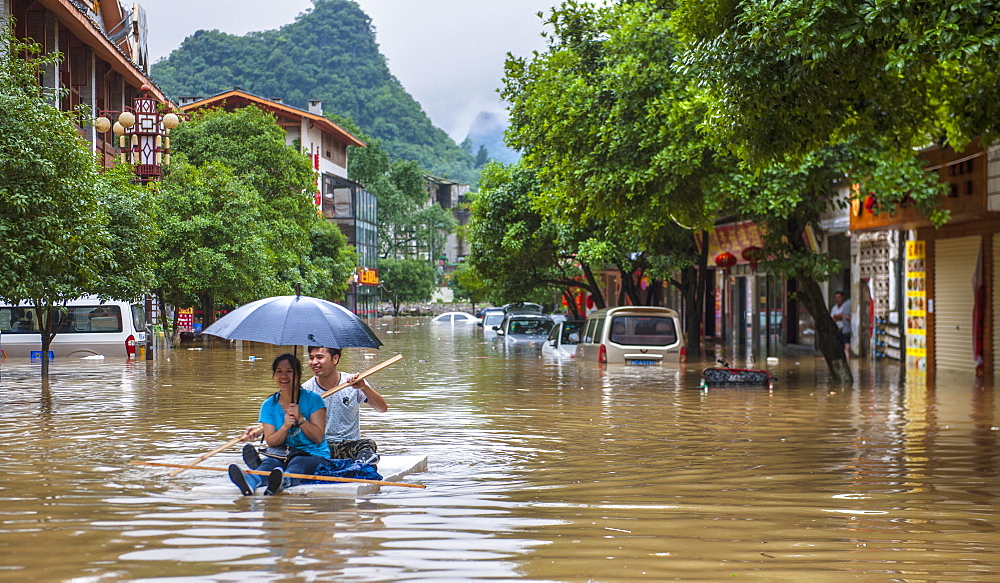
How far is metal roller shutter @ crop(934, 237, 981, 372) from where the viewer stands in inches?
957

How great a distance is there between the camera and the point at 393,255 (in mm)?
124250

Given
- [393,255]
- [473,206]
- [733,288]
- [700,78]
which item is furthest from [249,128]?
[393,255]

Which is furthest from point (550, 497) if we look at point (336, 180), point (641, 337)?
point (336, 180)

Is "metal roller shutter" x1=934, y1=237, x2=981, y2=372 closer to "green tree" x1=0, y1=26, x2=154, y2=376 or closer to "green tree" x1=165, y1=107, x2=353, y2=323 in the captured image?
"green tree" x1=0, y1=26, x2=154, y2=376

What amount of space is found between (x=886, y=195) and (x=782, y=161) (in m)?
9.15

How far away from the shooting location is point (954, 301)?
82.0 feet

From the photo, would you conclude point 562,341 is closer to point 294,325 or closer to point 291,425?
point 294,325

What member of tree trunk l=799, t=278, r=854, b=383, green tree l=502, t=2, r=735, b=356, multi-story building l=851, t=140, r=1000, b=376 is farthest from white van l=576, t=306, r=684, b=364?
multi-story building l=851, t=140, r=1000, b=376

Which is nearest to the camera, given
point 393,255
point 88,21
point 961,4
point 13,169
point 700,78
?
point 961,4

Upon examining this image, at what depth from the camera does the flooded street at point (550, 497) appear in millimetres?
6344

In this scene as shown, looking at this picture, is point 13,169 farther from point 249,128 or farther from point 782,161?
point 249,128

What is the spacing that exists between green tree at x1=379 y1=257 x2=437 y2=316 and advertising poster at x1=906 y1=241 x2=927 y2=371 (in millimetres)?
89390

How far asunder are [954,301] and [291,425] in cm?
1958

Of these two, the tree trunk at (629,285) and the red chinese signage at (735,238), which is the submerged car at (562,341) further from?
the red chinese signage at (735,238)
